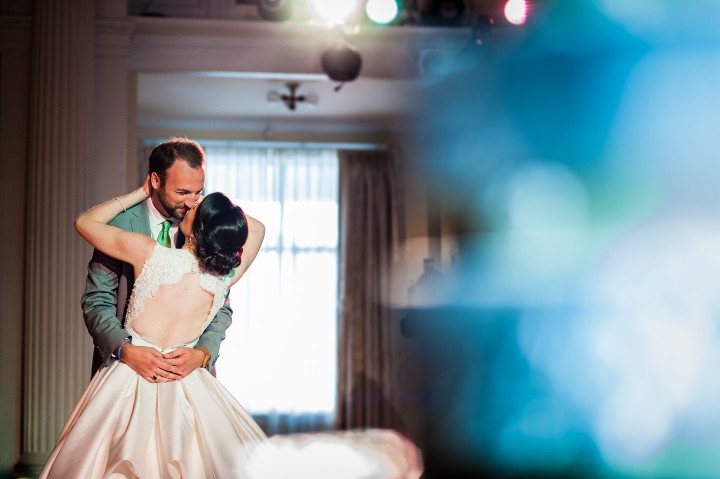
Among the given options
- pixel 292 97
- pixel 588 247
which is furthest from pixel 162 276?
pixel 292 97

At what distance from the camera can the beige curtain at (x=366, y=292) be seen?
7.93 metres

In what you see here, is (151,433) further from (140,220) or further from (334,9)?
(334,9)

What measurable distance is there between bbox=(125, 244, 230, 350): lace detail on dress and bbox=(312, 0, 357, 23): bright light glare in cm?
312

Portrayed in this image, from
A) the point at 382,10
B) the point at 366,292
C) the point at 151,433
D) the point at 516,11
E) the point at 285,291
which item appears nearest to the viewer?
the point at 151,433

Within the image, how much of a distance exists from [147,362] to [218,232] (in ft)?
1.28

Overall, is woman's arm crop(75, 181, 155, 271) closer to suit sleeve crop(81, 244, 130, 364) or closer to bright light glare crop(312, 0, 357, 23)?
suit sleeve crop(81, 244, 130, 364)

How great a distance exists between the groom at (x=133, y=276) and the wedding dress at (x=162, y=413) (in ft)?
0.13

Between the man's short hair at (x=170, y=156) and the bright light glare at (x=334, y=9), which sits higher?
the bright light glare at (x=334, y=9)

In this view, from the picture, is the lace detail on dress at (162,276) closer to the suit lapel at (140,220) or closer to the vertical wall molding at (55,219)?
the suit lapel at (140,220)

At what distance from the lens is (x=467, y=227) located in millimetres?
6258

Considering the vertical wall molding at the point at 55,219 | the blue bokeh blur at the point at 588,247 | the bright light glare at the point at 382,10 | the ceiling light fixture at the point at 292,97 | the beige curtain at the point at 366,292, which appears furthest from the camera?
the beige curtain at the point at 366,292

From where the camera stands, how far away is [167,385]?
7.11ft

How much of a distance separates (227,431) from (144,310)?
1.28 feet

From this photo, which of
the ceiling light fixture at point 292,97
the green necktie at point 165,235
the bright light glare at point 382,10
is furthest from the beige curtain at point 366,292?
the green necktie at point 165,235
